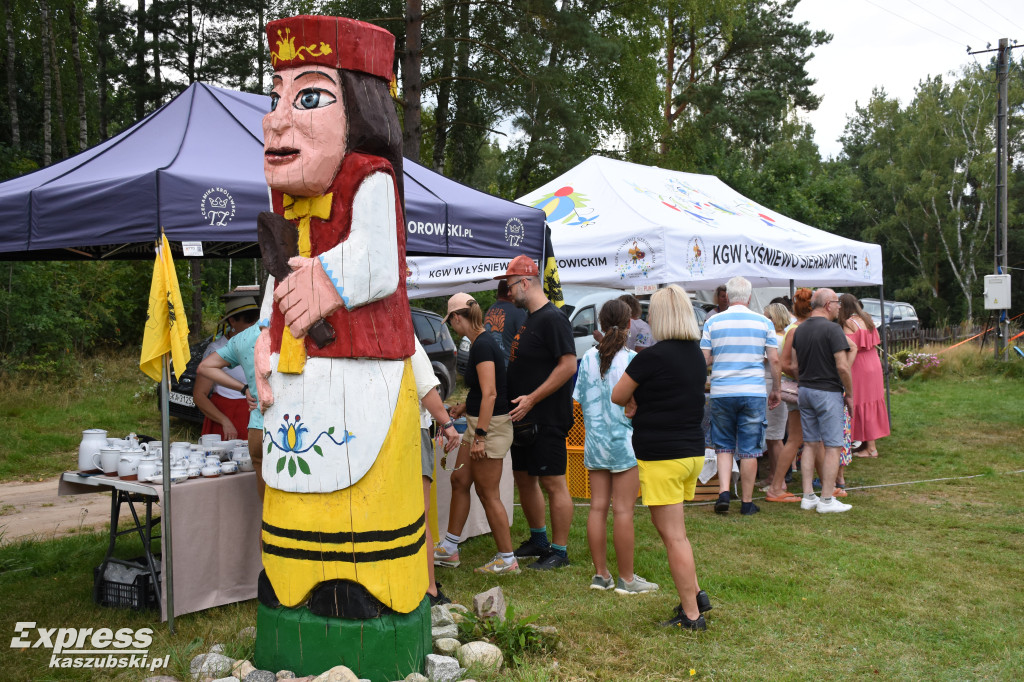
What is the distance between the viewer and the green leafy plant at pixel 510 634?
386 cm

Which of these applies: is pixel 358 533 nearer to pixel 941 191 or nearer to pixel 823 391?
pixel 823 391

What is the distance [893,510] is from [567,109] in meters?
10.9

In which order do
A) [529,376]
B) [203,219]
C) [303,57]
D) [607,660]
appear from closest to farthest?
[303,57] < [607,660] < [203,219] < [529,376]

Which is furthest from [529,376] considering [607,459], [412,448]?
[412,448]

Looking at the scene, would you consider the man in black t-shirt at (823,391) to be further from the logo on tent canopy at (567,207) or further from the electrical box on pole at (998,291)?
the electrical box on pole at (998,291)

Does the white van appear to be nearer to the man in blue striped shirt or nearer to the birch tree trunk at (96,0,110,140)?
the man in blue striped shirt

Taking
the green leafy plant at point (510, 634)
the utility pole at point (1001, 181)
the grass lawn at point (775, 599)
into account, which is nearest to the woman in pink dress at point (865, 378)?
the grass lawn at point (775, 599)

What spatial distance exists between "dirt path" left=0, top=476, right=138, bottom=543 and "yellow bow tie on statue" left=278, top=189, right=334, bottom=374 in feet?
Answer: 14.0

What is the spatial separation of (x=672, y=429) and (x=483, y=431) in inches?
48.8

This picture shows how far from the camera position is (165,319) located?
4020mm

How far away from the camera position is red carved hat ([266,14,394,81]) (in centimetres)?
325

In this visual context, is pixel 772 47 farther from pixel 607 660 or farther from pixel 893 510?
pixel 607 660

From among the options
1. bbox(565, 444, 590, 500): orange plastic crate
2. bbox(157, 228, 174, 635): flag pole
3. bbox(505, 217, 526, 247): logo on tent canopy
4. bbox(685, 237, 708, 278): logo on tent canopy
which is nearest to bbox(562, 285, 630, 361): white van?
bbox(685, 237, 708, 278): logo on tent canopy

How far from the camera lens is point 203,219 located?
416 centimetres
